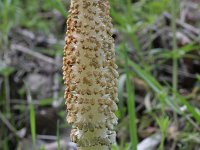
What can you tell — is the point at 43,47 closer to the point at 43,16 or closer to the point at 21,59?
the point at 21,59

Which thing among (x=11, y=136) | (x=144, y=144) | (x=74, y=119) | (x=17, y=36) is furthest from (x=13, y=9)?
(x=74, y=119)

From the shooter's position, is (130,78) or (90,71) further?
(130,78)

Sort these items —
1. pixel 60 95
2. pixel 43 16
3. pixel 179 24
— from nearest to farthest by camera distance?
pixel 60 95 → pixel 179 24 → pixel 43 16

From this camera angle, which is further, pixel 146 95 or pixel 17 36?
pixel 17 36

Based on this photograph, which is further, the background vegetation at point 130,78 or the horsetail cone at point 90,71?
the background vegetation at point 130,78
